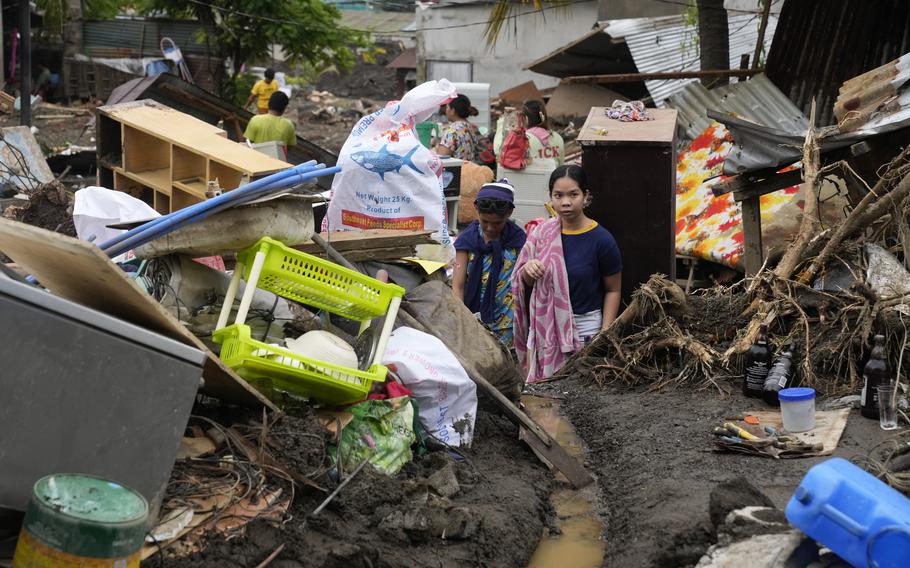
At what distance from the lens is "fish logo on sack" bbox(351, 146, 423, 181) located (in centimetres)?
652

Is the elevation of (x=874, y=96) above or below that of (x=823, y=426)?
above

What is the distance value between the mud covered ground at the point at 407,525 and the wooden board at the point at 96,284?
0.35 metres

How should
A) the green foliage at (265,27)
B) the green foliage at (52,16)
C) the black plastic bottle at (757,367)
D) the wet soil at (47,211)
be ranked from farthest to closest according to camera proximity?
the green foliage at (52,16), the green foliage at (265,27), the wet soil at (47,211), the black plastic bottle at (757,367)

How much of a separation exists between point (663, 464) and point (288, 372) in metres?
1.99

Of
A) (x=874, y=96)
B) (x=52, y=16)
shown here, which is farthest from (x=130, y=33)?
(x=874, y=96)

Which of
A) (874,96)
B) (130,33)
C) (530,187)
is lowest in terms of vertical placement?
(530,187)

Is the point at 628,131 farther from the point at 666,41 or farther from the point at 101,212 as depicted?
the point at 666,41

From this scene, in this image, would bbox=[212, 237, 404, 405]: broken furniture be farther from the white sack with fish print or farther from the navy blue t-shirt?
A: the navy blue t-shirt

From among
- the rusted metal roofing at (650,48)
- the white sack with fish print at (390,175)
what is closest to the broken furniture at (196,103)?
the white sack with fish print at (390,175)

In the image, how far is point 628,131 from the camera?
7629 mm

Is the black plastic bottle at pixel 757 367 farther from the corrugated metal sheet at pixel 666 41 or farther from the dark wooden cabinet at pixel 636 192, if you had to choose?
the corrugated metal sheet at pixel 666 41

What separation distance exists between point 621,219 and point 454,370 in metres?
2.92

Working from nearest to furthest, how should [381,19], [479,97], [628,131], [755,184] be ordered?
[755,184] < [628,131] < [479,97] < [381,19]

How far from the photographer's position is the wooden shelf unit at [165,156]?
→ 684 cm
